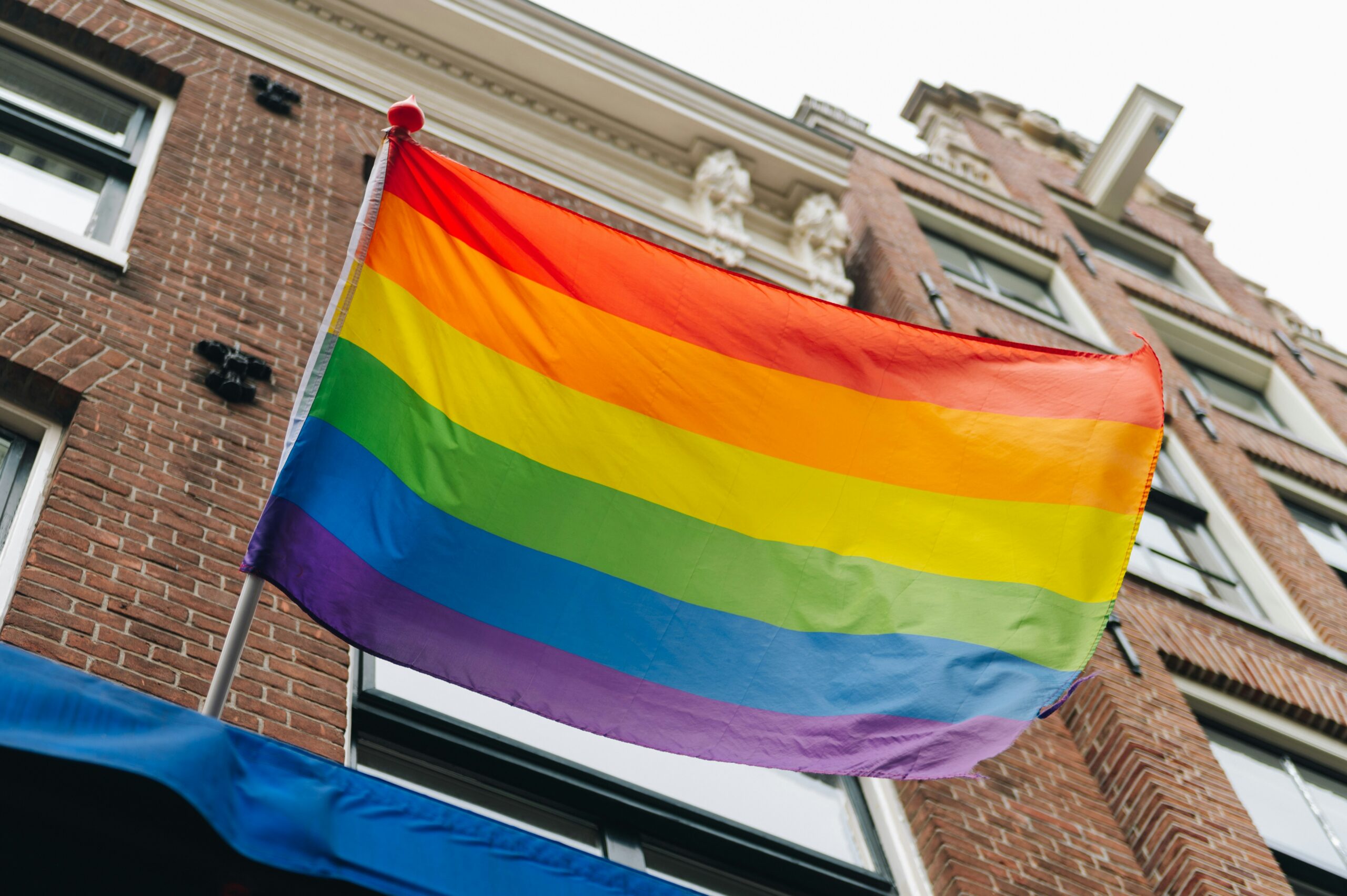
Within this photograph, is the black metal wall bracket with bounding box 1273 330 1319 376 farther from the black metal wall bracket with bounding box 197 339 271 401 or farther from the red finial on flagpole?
the red finial on flagpole

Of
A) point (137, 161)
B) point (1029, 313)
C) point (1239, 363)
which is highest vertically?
point (1239, 363)

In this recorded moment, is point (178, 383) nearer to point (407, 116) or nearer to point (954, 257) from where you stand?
point (407, 116)

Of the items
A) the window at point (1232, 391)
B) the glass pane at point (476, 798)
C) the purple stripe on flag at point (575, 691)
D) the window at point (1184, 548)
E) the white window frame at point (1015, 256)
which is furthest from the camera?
the window at point (1232, 391)

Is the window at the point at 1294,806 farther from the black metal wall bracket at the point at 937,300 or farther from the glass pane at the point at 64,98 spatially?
the glass pane at the point at 64,98

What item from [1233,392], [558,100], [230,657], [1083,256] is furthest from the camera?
[1233,392]

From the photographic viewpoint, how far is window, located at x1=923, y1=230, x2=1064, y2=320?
15320 millimetres

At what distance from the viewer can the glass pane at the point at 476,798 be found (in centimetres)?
546

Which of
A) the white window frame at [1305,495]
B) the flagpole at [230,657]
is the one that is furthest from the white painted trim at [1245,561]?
the flagpole at [230,657]

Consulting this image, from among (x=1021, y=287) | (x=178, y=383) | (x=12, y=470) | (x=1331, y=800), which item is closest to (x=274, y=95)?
(x=178, y=383)

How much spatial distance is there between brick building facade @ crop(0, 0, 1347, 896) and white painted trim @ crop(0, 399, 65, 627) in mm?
16

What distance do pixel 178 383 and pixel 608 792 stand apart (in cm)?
314

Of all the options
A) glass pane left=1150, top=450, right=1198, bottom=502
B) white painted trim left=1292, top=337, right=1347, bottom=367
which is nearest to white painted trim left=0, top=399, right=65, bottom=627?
glass pane left=1150, top=450, right=1198, bottom=502

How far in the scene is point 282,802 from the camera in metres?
3.29

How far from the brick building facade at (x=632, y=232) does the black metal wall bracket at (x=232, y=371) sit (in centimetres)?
8
